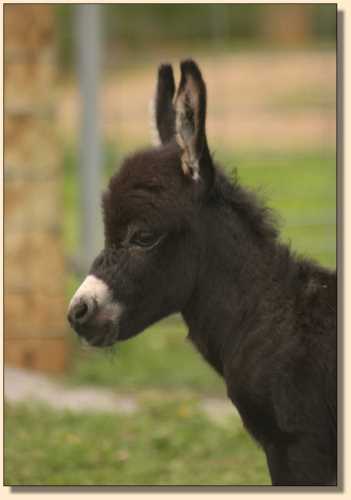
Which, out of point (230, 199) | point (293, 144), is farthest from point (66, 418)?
point (293, 144)

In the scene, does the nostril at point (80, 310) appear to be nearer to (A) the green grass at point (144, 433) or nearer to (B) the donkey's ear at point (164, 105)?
(A) the green grass at point (144, 433)

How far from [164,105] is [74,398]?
3.89m

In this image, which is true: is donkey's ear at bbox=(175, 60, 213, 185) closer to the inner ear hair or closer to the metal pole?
the inner ear hair

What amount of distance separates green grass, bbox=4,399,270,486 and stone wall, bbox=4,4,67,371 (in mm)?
1340

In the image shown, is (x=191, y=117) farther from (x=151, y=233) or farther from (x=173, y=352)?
(x=173, y=352)

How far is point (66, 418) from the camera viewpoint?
7.53m

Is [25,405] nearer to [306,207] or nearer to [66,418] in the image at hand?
[66,418]

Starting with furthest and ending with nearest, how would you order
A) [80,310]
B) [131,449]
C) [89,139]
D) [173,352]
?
[89,139] < [173,352] < [131,449] < [80,310]

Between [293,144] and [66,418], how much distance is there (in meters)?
10.6

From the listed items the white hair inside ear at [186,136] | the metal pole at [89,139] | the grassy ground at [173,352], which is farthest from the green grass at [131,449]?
the metal pole at [89,139]

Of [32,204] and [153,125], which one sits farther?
[32,204]

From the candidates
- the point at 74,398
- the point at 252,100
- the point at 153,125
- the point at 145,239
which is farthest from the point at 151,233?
the point at 252,100

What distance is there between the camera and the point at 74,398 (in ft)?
27.2

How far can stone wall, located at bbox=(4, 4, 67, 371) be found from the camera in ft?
28.9
